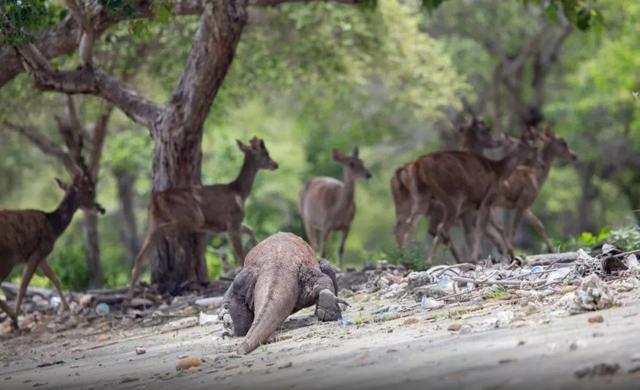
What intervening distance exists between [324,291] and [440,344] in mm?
3300

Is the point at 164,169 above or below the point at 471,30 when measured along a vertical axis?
below

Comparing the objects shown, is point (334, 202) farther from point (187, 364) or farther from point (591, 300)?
point (591, 300)

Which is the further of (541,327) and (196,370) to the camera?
(196,370)

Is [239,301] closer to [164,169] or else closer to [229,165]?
[164,169]

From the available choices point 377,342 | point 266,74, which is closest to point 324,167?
point 266,74

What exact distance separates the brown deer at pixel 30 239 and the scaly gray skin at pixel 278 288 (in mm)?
5344

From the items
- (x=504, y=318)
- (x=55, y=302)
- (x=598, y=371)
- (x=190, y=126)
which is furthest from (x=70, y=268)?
(x=598, y=371)

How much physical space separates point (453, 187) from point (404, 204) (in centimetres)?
141

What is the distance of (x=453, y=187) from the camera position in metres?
18.9

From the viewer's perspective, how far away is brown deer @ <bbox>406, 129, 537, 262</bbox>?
1881 centimetres

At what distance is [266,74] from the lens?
86.8 feet

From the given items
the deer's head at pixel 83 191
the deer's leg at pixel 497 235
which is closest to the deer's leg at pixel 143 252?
the deer's head at pixel 83 191

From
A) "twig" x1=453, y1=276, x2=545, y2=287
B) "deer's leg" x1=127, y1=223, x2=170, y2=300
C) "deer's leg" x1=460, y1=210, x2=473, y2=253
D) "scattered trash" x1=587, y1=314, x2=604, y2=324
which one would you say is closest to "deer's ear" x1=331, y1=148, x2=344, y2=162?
"deer's leg" x1=460, y1=210, x2=473, y2=253

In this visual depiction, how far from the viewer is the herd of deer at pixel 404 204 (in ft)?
60.2
